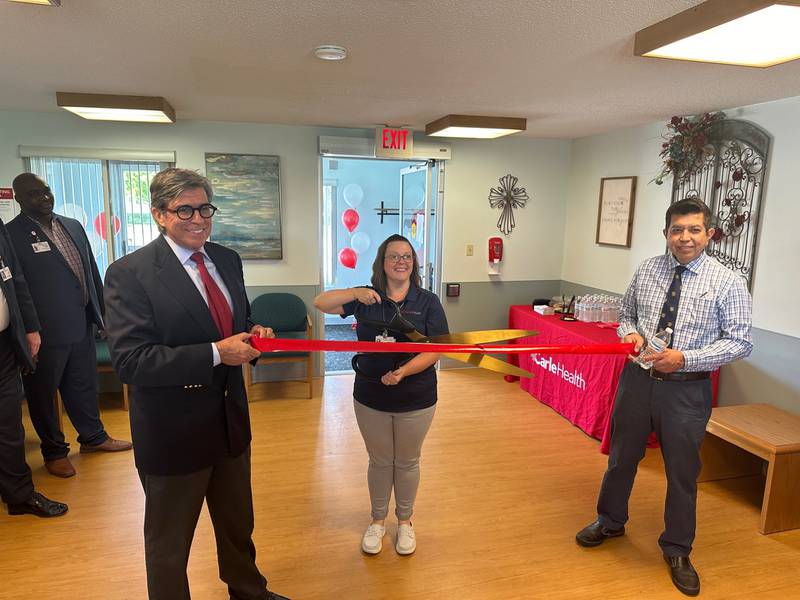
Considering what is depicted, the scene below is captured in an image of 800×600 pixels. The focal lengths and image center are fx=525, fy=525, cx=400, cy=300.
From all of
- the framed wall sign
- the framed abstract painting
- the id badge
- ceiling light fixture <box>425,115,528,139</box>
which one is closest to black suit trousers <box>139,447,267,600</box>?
the id badge

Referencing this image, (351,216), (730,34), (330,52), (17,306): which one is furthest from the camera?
(351,216)

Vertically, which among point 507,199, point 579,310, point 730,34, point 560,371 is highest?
point 730,34

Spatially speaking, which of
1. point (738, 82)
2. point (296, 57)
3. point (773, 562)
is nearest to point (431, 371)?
point (296, 57)

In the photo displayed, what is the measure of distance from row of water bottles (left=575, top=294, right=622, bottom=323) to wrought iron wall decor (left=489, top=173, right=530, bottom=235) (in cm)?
127

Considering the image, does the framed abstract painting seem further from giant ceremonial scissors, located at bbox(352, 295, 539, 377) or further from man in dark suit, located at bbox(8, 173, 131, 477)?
giant ceremonial scissors, located at bbox(352, 295, 539, 377)

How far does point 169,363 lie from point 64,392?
7.79 ft

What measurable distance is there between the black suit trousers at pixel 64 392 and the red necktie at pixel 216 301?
200 cm

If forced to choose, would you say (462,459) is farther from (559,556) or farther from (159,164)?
(159,164)

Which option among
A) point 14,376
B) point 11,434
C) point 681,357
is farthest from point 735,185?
point 11,434

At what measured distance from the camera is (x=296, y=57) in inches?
102

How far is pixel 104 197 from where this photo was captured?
4.68m

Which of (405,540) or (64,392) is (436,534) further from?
(64,392)

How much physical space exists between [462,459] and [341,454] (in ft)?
2.73

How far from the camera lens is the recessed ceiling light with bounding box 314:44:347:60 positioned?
2.40 metres
